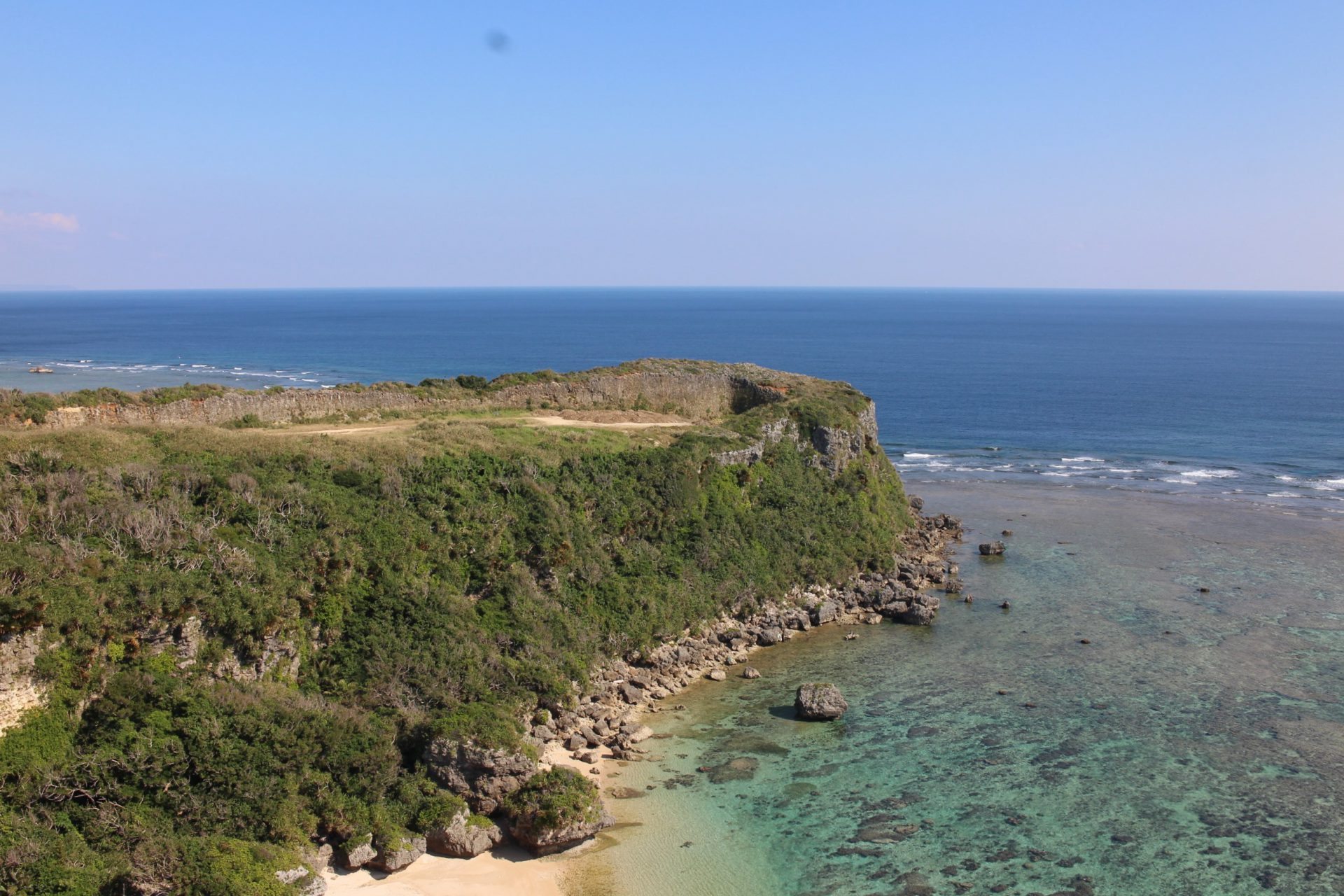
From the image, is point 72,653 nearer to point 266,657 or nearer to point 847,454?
point 266,657

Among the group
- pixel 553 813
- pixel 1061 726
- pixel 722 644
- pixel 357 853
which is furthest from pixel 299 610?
pixel 1061 726

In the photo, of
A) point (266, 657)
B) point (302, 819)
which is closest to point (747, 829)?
point (302, 819)

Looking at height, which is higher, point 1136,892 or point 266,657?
point 266,657

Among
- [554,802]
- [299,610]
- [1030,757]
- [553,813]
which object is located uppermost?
[299,610]

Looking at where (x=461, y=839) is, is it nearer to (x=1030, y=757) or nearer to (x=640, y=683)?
(x=640, y=683)

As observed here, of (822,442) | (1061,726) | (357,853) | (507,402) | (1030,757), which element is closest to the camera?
(357,853)

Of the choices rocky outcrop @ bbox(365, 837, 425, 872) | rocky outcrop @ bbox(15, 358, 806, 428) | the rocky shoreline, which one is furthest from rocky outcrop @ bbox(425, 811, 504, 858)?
rocky outcrop @ bbox(15, 358, 806, 428)
